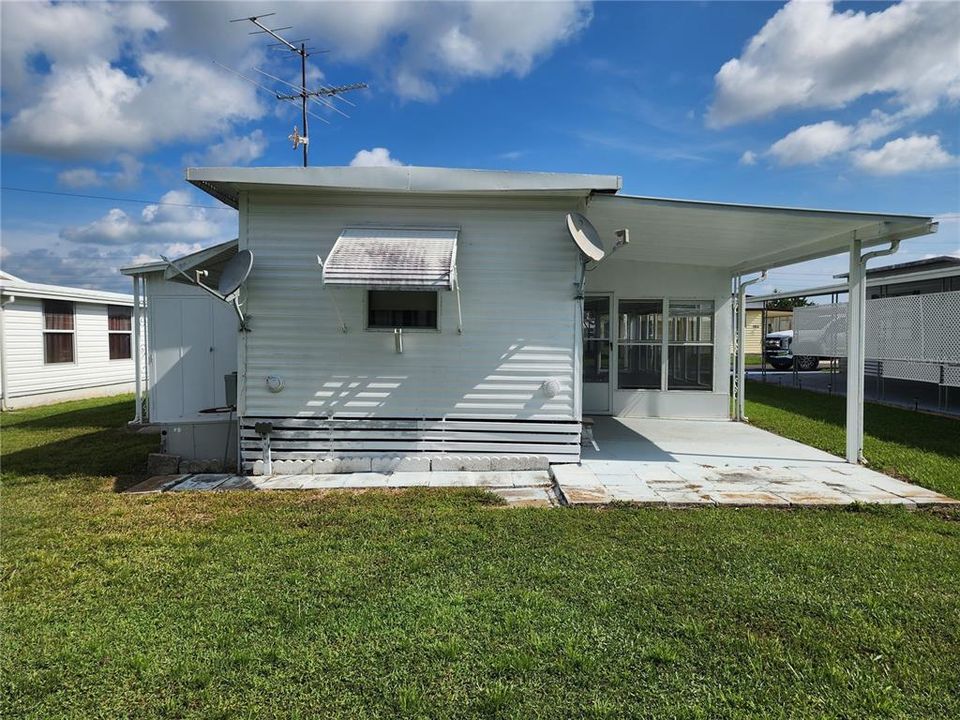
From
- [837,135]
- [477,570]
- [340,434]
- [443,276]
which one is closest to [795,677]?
[477,570]

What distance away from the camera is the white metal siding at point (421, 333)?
219 inches

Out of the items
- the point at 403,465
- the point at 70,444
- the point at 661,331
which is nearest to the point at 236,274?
the point at 403,465

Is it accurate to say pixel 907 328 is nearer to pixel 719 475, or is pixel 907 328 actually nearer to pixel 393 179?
pixel 719 475

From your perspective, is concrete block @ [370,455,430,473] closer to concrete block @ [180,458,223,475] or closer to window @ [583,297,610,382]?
concrete block @ [180,458,223,475]

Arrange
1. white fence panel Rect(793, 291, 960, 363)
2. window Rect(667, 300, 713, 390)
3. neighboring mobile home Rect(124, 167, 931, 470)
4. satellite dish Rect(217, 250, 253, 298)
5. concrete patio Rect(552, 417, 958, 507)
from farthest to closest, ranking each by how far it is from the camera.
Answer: white fence panel Rect(793, 291, 960, 363) → window Rect(667, 300, 713, 390) → neighboring mobile home Rect(124, 167, 931, 470) → satellite dish Rect(217, 250, 253, 298) → concrete patio Rect(552, 417, 958, 507)

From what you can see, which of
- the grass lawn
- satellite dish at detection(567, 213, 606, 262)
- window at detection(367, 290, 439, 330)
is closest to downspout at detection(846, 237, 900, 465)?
the grass lawn

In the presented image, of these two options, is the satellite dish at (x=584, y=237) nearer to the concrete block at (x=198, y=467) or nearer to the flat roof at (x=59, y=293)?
the concrete block at (x=198, y=467)

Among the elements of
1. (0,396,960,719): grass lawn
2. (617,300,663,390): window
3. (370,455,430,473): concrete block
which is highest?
(617,300,663,390): window

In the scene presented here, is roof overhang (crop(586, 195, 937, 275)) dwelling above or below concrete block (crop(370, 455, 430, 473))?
above

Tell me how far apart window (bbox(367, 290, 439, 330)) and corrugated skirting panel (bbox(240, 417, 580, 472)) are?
1.03 metres

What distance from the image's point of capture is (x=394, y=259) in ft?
16.8

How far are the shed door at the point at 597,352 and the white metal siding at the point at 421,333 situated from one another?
346 cm

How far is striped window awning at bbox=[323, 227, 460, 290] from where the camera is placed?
16.1ft

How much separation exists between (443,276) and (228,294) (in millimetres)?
2121
